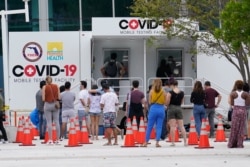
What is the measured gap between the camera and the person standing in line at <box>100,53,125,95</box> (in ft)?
92.5

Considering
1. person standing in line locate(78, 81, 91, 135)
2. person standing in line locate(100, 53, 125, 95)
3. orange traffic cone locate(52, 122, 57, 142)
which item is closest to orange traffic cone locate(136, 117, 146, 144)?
orange traffic cone locate(52, 122, 57, 142)

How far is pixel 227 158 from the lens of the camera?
1708cm

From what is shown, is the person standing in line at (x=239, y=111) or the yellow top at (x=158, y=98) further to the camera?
the yellow top at (x=158, y=98)

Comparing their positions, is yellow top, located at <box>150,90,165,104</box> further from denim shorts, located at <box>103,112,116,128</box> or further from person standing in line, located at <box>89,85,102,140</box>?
person standing in line, located at <box>89,85,102,140</box>

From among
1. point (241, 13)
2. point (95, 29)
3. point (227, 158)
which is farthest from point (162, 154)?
point (95, 29)

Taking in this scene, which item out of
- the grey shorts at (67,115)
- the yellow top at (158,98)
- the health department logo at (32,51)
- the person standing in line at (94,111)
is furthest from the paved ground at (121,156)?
the health department logo at (32,51)

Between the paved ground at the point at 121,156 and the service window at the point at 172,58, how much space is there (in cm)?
766

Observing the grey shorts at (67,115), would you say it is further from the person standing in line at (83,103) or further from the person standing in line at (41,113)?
the person standing in line at (41,113)

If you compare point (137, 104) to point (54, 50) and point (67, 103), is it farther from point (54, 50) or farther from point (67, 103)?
point (54, 50)

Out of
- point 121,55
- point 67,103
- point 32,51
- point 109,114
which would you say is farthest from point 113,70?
point 109,114

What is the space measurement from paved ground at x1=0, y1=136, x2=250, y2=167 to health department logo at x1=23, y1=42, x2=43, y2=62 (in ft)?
21.3

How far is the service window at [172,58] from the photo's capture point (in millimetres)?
28941

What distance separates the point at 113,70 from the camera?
92.5ft

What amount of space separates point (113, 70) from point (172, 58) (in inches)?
85.5
